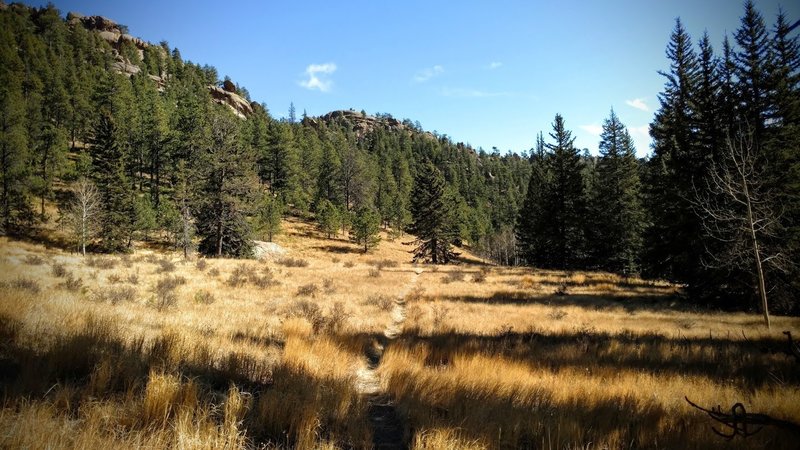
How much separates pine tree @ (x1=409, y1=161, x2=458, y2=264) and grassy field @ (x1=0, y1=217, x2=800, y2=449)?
33969 millimetres

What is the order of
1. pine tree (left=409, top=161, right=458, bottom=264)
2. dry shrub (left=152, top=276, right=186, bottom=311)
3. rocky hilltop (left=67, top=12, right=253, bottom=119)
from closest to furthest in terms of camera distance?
dry shrub (left=152, top=276, right=186, bottom=311) < pine tree (left=409, top=161, right=458, bottom=264) < rocky hilltop (left=67, top=12, right=253, bottom=119)

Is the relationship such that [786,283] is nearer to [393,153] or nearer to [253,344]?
[253,344]

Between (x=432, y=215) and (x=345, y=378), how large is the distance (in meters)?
41.8

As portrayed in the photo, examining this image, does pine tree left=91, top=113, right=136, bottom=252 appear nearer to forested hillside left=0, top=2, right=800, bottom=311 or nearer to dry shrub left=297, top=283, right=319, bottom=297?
forested hillside left=0, top=2, right=800, bottom=311

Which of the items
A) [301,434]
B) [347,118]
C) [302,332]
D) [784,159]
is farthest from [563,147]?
[347,118]

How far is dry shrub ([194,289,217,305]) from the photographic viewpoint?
36.9ft

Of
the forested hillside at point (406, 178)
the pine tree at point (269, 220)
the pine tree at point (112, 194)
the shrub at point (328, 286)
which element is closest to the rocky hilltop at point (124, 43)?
the forested hillside at point (406, 178)

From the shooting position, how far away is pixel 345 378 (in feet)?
17.9

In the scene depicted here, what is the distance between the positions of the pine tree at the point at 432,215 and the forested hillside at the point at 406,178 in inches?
16.7

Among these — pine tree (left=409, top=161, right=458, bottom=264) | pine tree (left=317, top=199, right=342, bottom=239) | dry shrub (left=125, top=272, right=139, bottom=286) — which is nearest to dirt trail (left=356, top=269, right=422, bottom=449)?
dry shrub (left=125, top=272, right=139, bottom=286)

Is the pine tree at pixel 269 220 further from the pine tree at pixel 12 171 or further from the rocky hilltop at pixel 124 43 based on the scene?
the rocky hilltop at pixel 124 43

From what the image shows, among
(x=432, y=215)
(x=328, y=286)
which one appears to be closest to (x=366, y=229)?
(x=432, y=215)

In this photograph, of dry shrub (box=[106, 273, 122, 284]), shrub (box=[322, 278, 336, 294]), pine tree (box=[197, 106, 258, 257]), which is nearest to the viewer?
dry shrub (box=[106, 273, 122, 284])

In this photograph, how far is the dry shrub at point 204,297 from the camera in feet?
36.9
